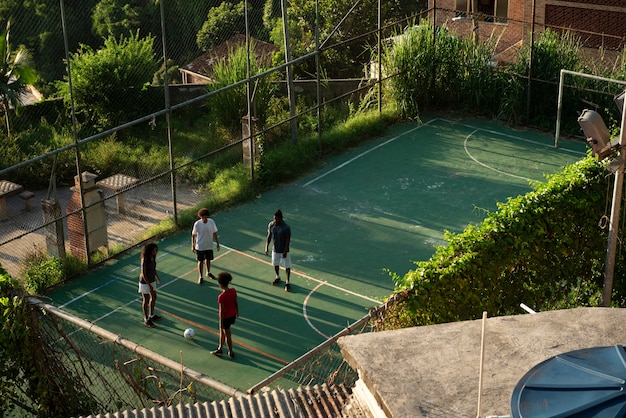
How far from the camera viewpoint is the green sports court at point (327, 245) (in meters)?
15.9

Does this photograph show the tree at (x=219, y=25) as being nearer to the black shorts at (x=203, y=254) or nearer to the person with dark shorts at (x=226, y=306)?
the black shorts at (x=203, y=254)

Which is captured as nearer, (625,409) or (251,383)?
(625,409)

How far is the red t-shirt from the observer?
14570 mm

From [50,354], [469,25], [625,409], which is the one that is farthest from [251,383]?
[469,25]

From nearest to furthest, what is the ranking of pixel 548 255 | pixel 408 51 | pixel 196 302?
1. pixel 548 255
2. pixel 196 302
3. pixel 408 51

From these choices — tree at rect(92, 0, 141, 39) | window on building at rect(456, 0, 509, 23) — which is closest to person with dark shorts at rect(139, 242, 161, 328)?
tree at rect(92, 0, 141, 39)

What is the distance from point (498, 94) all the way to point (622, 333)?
16547mm

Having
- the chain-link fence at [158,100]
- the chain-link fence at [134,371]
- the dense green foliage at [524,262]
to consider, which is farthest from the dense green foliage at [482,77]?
the chain-link fence at [134,371]

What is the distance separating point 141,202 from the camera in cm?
2222

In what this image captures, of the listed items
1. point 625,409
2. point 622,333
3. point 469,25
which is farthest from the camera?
point 469,25

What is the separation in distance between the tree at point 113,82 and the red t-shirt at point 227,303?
41.3 feet

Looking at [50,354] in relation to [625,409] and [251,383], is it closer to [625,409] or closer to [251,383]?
[251,383]

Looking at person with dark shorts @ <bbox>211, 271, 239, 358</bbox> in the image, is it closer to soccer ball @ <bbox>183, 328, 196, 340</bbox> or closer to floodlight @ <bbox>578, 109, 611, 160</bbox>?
soccer ball @ <bbox>183, 328, 196, 340</bbox>

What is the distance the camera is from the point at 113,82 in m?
26.8
